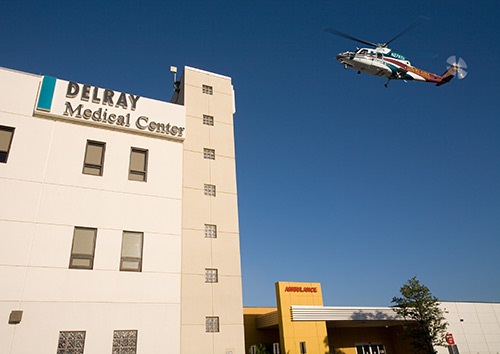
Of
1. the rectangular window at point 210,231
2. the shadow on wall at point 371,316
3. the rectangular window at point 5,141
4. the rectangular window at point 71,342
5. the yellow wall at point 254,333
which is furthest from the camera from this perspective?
the yellow wall at point 254,333

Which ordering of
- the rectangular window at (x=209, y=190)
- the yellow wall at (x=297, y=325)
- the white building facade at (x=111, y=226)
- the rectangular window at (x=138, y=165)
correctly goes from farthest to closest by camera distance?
1. the yellow wall at (x=297, y=325)
2. the rectangular window at (x=209, y=190)
3. the rectangular window at (x=138, y=165)
4. the white building facade at (x=111, y=226)

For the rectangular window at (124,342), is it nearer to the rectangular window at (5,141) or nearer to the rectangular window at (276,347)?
the rectangular window at (5,141)

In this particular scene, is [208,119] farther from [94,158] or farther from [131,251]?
[131,251]

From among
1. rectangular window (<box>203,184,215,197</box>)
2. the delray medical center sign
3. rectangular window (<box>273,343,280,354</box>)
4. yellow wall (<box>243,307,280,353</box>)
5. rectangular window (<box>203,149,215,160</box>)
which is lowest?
rectangular window (<box>273,343,280,354</box>)

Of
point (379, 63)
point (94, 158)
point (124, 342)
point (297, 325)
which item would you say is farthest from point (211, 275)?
point (379, 63)

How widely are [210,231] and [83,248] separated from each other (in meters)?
5.99

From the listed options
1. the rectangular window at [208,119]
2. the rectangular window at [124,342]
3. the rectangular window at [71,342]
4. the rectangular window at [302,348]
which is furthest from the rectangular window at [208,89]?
the rectangular window at [302,348]

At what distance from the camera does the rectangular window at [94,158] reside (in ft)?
59.0

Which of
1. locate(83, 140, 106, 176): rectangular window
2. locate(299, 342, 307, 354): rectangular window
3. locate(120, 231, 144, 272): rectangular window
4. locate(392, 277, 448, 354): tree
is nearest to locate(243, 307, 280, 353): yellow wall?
locate(299, 342, 307, 354): rectangular window

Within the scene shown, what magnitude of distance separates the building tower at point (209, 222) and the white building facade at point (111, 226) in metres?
0.06

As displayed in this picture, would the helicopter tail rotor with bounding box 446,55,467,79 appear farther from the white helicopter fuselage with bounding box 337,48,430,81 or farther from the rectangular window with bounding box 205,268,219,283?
the rectangular window with bounding box 205,268,219,283

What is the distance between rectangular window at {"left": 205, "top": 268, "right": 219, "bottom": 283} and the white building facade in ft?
0.23

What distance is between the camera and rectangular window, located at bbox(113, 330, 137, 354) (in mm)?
15367

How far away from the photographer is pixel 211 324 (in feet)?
58.0
